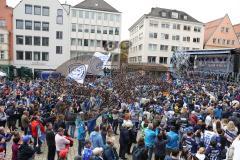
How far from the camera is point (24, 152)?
8.92 m

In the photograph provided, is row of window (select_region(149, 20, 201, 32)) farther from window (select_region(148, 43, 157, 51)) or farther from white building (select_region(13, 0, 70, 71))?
white building (select_region(13, 0, 70, 71))

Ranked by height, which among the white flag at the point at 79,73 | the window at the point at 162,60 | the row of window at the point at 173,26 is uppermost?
the row of window at the point at 173,26

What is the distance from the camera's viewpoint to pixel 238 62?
32.4m

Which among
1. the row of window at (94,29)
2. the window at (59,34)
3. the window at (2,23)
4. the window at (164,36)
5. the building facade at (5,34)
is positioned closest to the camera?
the building facade at (5,34)

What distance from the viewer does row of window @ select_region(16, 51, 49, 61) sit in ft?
178

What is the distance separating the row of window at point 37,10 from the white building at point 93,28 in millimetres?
6732

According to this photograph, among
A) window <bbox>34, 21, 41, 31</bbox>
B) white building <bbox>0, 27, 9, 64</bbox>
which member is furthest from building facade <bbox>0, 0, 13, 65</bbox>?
window <bbox>34, 21, 41, 31</bbox>

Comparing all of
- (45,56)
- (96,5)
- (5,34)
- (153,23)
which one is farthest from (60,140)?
(153,23)

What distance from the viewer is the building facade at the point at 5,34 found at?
52.1 metres

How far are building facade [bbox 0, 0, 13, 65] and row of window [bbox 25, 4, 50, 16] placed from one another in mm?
3060

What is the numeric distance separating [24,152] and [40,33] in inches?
1909

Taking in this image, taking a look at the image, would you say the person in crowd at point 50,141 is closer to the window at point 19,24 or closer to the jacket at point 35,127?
the jacket at point 35,127

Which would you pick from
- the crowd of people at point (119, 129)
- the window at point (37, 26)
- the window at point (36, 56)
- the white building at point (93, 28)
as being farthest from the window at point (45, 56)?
the crowd of people at point (119, 129)

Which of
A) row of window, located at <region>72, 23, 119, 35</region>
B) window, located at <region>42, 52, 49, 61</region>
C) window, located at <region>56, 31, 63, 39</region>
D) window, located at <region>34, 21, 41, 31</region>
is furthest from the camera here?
row of window, located at <region>72, 23, 119, 35</region>
